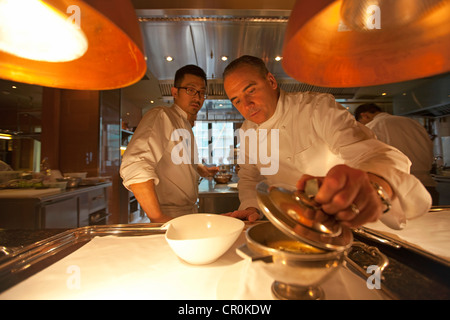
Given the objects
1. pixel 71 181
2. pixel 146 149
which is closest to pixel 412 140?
pixel 146 149

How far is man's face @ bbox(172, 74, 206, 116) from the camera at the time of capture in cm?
155

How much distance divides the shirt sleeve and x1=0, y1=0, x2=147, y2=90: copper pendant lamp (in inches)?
25.1

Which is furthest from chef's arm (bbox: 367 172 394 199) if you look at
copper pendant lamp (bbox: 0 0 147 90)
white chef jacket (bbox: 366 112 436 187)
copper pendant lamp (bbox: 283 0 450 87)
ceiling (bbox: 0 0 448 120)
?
white chef jacket (bbox: 366 112 436 187)

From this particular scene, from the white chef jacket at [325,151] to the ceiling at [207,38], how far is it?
0.77 metres

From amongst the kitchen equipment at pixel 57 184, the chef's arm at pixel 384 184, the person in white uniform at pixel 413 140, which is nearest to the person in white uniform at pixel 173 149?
the chef's arm at pixel 384 184

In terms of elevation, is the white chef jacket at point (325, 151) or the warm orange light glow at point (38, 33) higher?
the warm orange light glow at point (38, 33)

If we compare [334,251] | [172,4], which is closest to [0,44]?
[334,251]

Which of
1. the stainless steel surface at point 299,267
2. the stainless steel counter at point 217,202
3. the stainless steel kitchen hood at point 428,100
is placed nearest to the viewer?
the stainless steel surface at point 299,267

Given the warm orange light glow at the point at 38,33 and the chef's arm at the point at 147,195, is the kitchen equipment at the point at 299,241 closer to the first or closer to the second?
the warm orange light glow at the point at 38,33

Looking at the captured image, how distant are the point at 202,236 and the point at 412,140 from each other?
2933mm

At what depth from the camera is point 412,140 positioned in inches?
98.3

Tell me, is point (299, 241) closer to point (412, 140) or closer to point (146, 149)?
point (146, 149)

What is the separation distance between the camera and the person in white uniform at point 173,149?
50.5 inches
